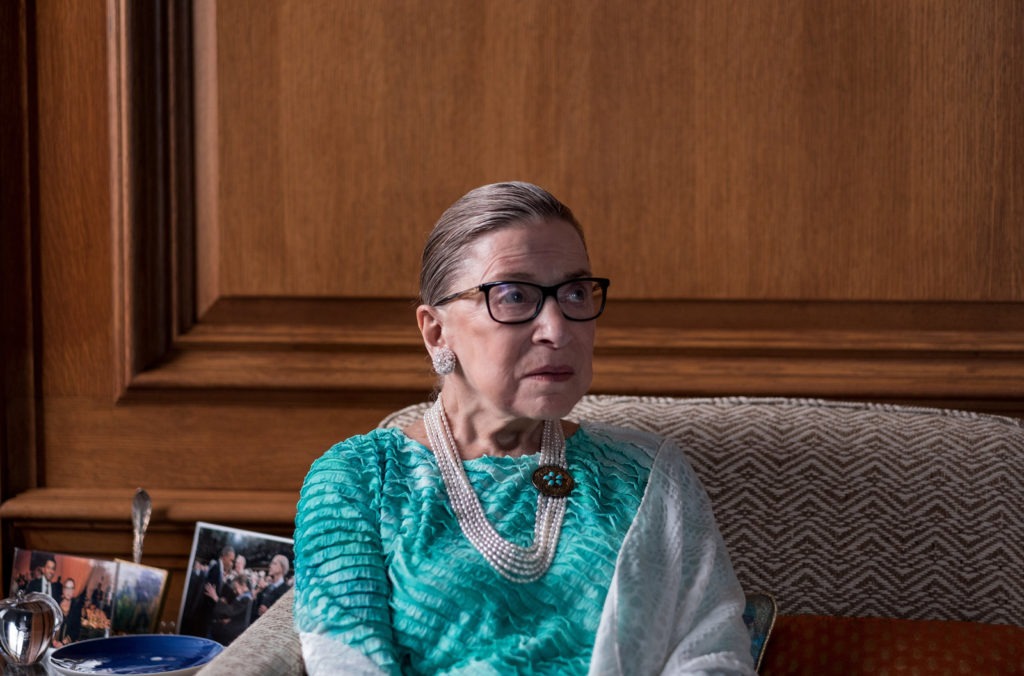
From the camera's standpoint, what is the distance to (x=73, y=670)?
1.65 m

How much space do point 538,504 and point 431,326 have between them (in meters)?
0.32

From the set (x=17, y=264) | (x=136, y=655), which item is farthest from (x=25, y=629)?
(x=17, y=264)

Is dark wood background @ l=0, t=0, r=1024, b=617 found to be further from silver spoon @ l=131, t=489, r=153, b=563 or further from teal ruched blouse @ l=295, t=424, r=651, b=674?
teal ruched blouse @ l=295, t=424, r=651, b=674

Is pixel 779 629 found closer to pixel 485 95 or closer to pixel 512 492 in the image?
pixel 512 492

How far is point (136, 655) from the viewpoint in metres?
1.78

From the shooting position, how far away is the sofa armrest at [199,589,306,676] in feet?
4.42

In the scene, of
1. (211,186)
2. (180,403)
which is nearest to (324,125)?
(211,186)

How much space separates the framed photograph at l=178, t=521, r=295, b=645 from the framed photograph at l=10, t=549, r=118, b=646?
155 mm

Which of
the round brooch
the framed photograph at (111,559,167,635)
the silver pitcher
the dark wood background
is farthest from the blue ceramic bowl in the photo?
the round brooch

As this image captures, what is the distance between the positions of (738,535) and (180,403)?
127 centimetres

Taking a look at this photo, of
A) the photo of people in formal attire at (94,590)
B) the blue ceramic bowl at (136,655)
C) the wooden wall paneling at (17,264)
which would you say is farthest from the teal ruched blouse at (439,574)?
the wooden wall paneling at (17,264)

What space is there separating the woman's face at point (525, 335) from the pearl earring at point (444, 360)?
28 millimetres

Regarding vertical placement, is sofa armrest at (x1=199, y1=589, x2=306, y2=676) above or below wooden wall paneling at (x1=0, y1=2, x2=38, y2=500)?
below

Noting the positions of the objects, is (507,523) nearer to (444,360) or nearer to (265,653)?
(444,360)
